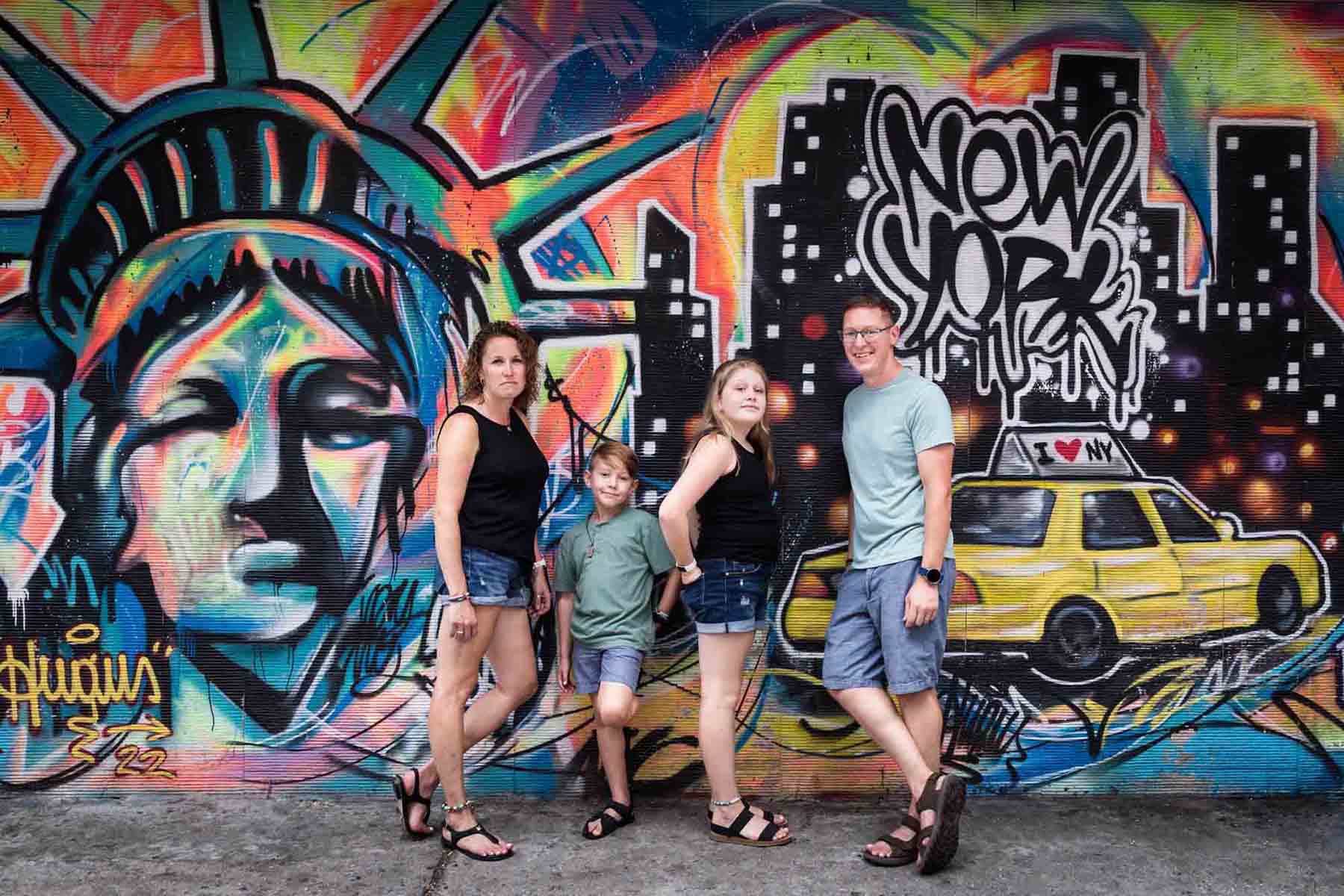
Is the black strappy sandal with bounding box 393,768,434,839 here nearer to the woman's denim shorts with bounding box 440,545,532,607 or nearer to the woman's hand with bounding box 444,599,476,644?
the woman's hand with bounding box 444,599,476,644

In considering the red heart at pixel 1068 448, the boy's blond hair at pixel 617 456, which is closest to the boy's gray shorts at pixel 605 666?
the boy's blond hair at pixel 617 456

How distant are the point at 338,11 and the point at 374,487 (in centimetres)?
193

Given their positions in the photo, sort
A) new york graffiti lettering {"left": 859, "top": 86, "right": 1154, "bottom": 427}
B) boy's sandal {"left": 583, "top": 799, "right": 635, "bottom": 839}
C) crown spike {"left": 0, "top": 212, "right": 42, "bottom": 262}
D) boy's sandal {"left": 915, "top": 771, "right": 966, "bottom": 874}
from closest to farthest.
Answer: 1. boy's sandal {"left": 915, "top": 771, "right": 966, "bottom": 874}
2. boy's sandal {"left": 583, "top": 799, "right": 635, "bottom": 839}
3. crown spike {"left": 0, "top": 212, "right": 42, "bottom": 262}
4. new york graffiti lettering {"left": 859, "top": 86, "right": 1154, "bottom": 427}

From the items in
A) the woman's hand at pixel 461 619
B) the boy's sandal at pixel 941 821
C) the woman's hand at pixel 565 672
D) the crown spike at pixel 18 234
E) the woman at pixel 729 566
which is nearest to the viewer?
the boy's sandal at pixel 941 821

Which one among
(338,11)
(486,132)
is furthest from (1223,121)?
(338,11)

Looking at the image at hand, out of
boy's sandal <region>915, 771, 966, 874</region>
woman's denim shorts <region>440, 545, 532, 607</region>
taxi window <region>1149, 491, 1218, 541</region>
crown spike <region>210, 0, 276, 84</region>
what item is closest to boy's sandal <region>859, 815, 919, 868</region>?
boy's sandal <region>915, 771, 966, 874</region>

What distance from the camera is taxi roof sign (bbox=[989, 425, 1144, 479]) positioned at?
171 inches

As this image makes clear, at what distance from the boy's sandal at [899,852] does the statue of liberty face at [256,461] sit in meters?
2.24

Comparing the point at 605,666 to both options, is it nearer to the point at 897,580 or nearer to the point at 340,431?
the point at 897,580

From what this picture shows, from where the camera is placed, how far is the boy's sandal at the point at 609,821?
3881mm

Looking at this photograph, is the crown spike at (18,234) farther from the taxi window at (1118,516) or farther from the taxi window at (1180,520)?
the taxi window at (1180,520)

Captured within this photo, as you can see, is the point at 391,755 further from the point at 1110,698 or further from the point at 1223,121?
the point at 1223,121

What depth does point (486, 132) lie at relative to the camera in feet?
14.0

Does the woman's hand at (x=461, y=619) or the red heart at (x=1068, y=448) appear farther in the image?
the red heart at (x=1068, y=448)
